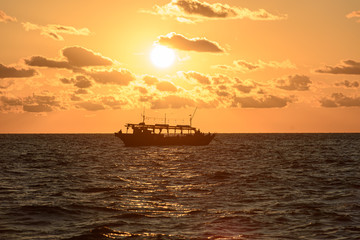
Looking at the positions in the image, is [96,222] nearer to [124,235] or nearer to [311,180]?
[124,235]

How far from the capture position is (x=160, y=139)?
458 feet

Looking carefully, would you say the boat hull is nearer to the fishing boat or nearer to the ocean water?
the fishing boat

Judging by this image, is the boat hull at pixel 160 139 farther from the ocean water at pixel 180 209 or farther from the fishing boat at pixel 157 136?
the ocean water at pixel 180 209

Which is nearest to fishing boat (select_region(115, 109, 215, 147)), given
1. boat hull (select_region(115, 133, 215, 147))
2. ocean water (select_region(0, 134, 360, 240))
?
boat hull (select_region(115, 133, 215, 147))

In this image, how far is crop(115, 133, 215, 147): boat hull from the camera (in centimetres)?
13425

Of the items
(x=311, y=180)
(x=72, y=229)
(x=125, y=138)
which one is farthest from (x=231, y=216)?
(x=125, y=138)

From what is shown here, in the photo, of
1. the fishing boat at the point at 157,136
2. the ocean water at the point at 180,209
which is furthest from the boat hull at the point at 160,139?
the ocean water at the point at 180,209

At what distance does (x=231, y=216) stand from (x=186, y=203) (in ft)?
16.9

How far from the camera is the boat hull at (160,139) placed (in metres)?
134

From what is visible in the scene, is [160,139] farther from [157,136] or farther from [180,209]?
[180,209]

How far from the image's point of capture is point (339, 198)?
30609 millimetres

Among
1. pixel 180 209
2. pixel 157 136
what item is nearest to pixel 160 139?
pixel 157 136

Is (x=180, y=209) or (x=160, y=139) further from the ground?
(x=160, y=139)

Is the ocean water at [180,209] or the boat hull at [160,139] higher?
the boat hull at [160,139]
